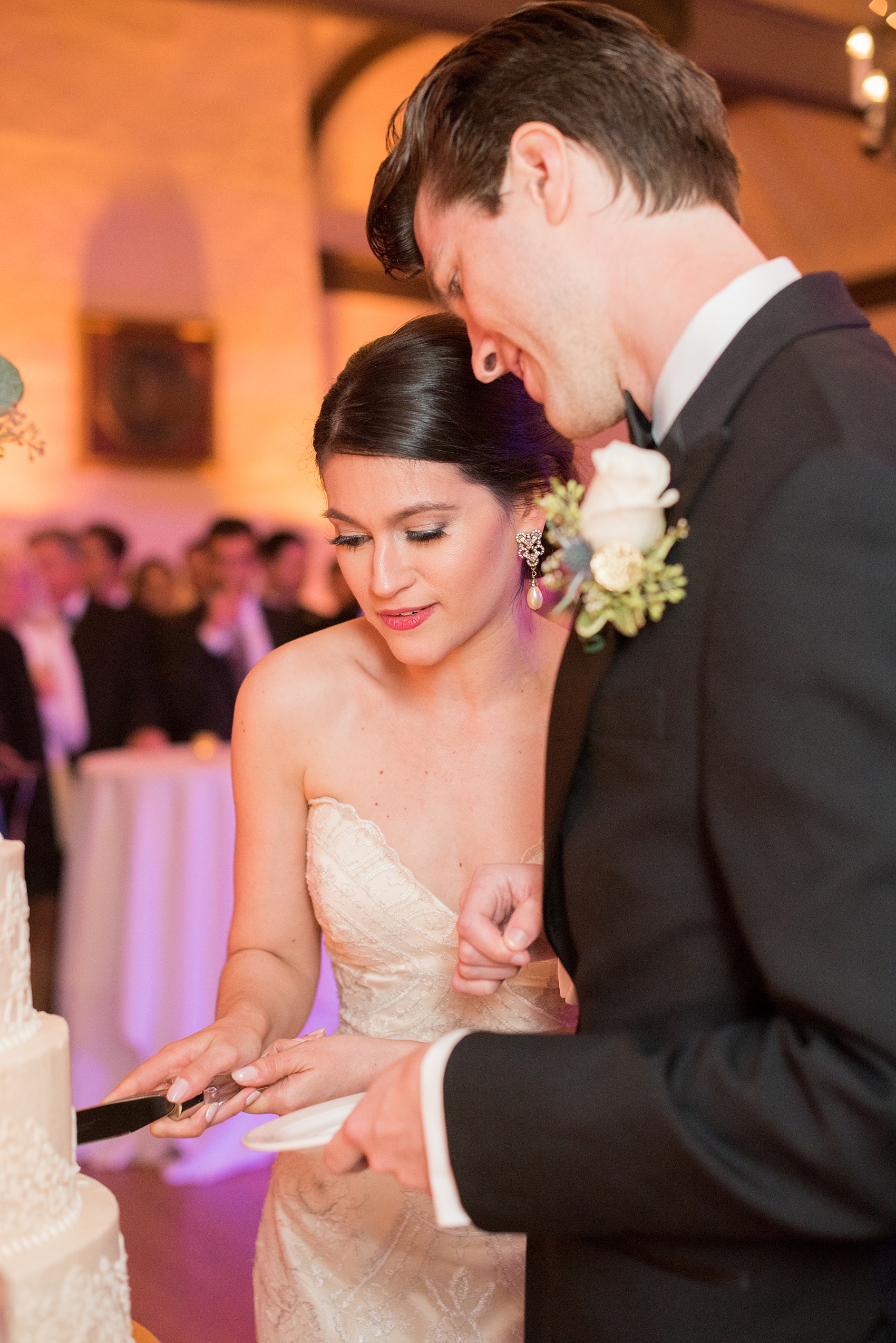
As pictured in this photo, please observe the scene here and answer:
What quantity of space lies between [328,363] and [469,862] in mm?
8773

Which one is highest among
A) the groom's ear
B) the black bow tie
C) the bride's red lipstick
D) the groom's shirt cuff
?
the groom's ear

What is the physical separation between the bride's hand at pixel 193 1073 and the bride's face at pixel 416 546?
619 millimetres

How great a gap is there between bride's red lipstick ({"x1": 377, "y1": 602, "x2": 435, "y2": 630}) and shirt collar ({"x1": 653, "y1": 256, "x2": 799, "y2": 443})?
787 mm

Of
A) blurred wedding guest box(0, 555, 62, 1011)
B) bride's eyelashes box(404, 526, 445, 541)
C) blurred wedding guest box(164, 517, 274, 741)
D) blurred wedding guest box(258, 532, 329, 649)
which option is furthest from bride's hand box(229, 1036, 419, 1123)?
blurred wedding guest box(258, 532, 329, 649)

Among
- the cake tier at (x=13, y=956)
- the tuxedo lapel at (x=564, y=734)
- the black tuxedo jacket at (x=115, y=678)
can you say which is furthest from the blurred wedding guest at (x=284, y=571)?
the tuxedo lapel at (x=564, y=734)

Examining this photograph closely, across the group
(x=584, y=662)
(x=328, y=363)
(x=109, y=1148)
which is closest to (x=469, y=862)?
(x=584, y=662)

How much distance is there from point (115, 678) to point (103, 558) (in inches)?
45.6

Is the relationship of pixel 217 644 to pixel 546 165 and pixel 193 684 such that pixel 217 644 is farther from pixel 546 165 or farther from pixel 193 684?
pixel 546 165

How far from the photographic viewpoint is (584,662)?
116cm

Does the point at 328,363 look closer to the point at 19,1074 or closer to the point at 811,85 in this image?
the point at 811,85

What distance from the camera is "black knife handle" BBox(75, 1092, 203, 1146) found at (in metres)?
1.38

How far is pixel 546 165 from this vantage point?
1158 millimetres

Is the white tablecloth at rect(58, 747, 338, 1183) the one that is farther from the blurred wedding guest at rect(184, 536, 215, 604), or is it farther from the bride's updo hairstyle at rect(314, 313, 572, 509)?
the blurred wedding guest at rect(184, 536, 215, 604)

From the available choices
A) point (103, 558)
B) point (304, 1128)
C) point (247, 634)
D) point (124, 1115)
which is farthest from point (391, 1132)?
point (103, 558)
